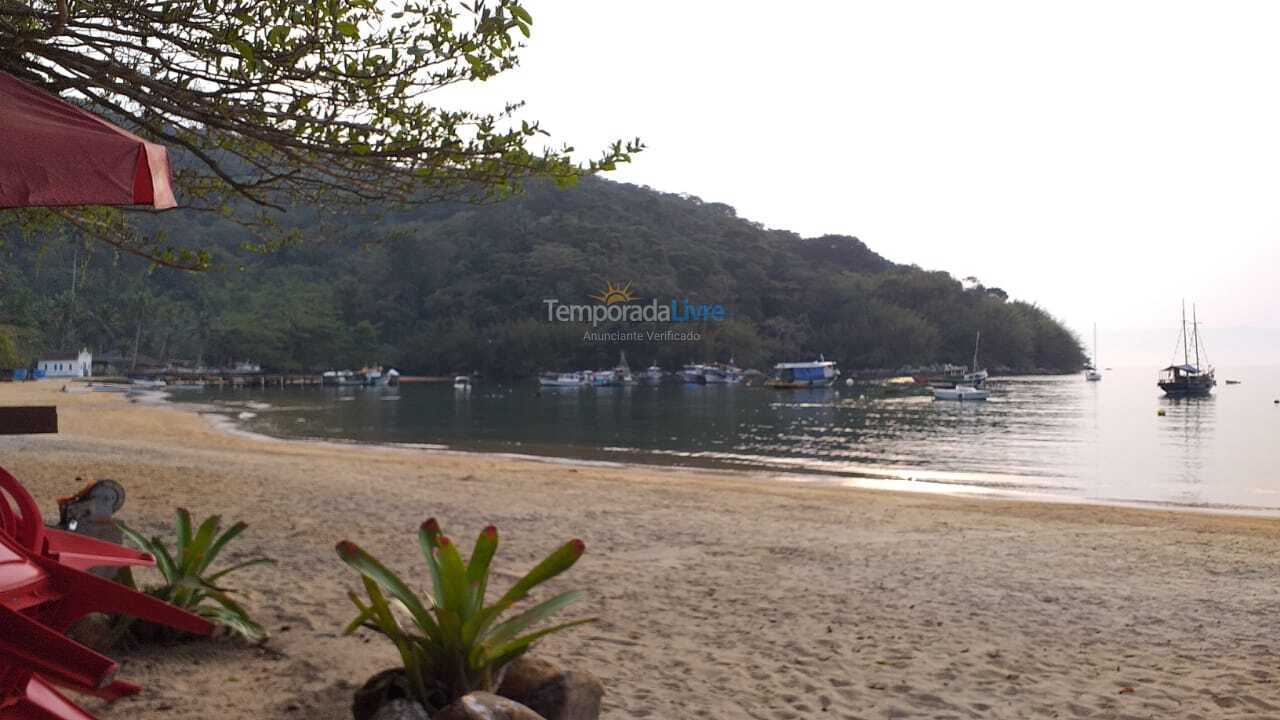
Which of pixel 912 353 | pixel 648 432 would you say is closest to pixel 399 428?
pixel 648 432

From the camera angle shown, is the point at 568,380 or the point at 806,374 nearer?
the point at 806,374

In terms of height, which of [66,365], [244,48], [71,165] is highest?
[244,48]

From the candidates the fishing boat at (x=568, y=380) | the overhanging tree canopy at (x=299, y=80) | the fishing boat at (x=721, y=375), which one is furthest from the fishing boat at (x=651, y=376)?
the overhanging tree canopy at (x=299, y=80)

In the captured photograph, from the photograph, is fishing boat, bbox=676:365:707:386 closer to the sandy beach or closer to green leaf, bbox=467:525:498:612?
the sandy beach

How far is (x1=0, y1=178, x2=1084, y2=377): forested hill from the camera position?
94.6 m

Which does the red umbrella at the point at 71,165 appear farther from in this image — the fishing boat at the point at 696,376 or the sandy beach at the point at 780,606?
the fishing boat at the point at 696,376

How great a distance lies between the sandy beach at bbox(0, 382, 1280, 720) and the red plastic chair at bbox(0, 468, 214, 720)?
92 cm

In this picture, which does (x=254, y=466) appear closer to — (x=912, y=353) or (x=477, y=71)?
(x=477, y=71)

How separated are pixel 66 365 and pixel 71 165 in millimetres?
93262

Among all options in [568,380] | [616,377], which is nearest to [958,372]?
[616,377]

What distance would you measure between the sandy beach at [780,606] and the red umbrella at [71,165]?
1.99 meters

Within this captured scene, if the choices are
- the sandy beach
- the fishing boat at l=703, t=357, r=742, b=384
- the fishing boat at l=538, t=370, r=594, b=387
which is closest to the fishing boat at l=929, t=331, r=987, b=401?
the fishing boat at l=703, t=357, r=742, b=384

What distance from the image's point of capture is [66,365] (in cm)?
8250

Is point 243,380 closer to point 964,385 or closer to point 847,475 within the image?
point 964,385
